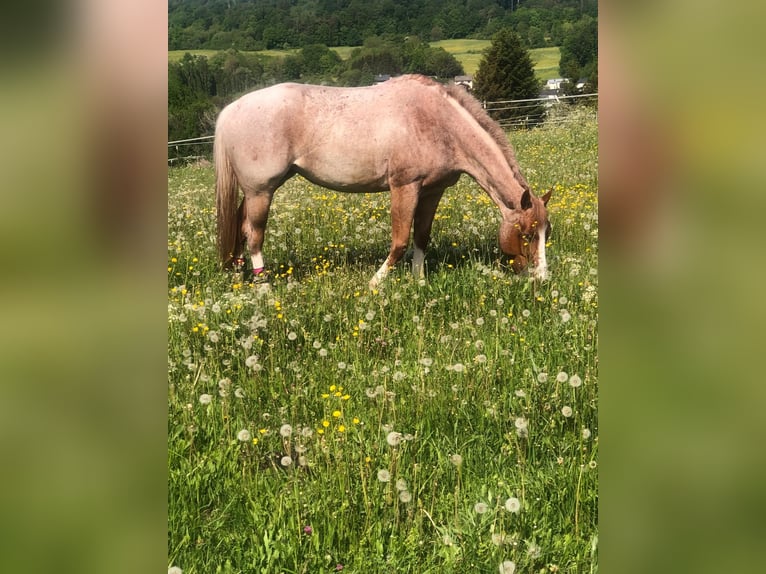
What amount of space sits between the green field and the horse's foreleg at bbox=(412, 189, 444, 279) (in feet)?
3.26

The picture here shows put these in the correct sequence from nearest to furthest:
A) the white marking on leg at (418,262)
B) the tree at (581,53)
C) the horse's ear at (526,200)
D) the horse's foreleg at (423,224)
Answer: the tree at (581,53)
the horse's ear at (526,200)
the white marking on leg at (418,262)
the horse's foreleg at (423,224)

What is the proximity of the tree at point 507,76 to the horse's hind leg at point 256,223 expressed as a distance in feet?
5.36

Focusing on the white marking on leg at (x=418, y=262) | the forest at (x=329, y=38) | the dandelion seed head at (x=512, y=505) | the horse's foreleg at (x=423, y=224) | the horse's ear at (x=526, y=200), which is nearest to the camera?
the dandelion seed head at (x=512, y=505)

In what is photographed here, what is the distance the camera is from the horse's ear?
159 inches

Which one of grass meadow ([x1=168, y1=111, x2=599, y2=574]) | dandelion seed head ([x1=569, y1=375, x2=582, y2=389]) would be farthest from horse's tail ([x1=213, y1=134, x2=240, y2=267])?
dandelion seed head ([x1=569, y1=375, x2=582, y2=389])

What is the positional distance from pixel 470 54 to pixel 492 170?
974 mm

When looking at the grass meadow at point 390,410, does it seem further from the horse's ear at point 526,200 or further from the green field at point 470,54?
the green field at point 470,54

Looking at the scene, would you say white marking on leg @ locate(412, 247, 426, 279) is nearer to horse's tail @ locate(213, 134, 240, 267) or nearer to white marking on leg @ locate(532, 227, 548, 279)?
white marking on leg @ locate(532, 227, 548, 279)

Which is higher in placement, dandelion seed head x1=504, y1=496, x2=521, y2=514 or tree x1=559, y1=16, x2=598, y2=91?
tree x1=559, y1=16, x2=598, y2=91

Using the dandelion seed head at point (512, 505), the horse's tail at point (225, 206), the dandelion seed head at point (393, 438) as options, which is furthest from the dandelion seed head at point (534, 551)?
the horse's tail at point (225, 206)

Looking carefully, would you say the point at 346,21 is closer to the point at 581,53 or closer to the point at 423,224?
the point at 581,53

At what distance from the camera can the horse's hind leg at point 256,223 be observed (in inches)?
175
